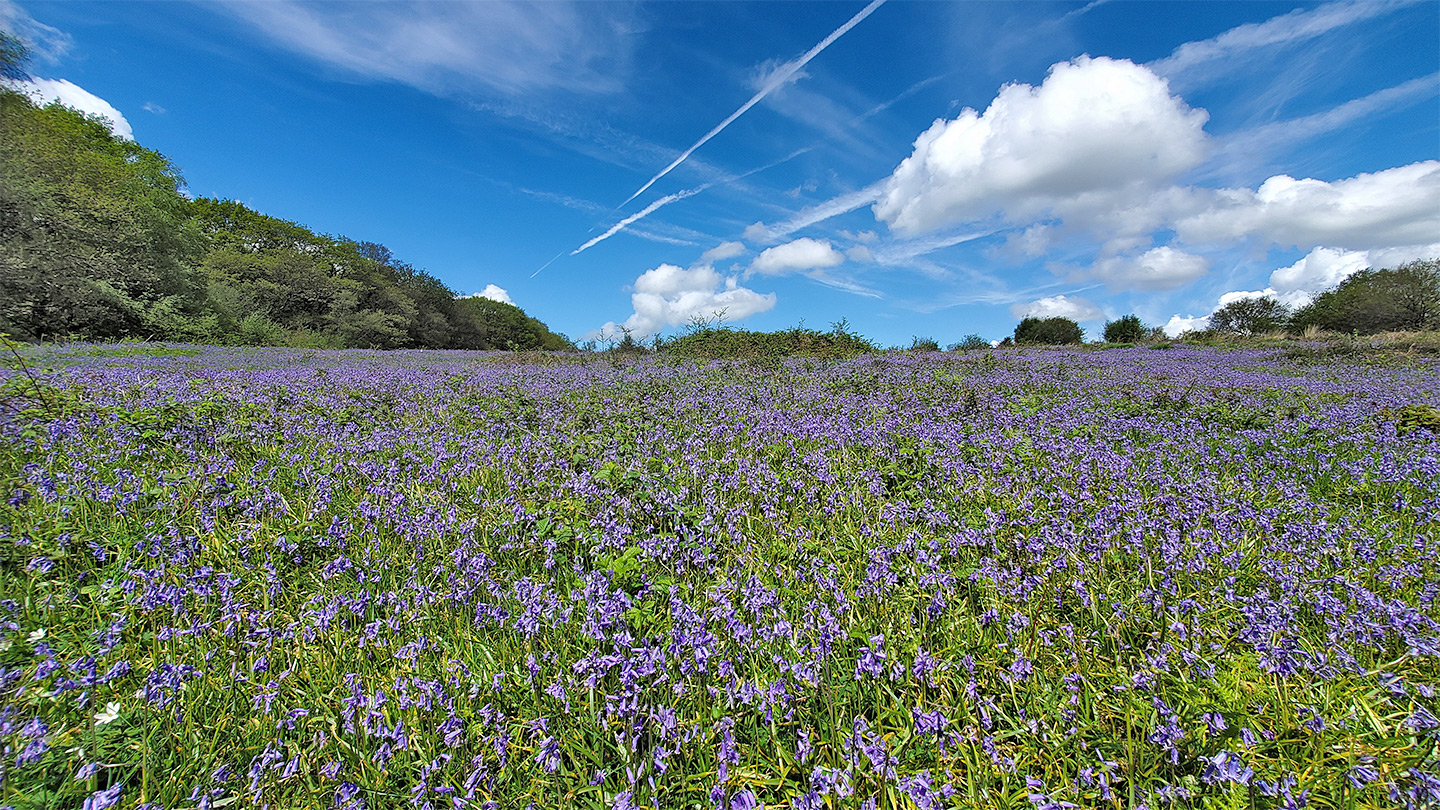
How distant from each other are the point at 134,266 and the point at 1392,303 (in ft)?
252

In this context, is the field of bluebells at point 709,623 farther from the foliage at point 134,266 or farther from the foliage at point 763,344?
the foliage at point 134,266

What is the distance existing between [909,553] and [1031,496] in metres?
1.40

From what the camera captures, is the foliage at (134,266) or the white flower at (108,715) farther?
the foliage at (134,266)

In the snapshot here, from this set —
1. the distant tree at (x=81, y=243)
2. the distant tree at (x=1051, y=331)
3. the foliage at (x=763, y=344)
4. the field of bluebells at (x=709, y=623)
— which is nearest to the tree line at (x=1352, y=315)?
the distant tree at (x=1051, y=331)

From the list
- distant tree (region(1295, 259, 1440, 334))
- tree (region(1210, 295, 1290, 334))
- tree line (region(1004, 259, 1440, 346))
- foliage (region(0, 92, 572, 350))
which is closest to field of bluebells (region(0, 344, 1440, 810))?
foliage (region(0, 92, 572, 350))

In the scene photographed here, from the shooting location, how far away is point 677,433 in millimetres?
5805

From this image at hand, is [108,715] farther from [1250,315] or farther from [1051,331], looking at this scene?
[1250,315]

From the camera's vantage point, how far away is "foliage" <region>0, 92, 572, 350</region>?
21.0 m

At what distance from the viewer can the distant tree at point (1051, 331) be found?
4100cm

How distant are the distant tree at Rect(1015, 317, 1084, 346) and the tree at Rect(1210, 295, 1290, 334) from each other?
58.0 feet

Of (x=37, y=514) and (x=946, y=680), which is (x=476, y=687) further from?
(x=37, y=514)

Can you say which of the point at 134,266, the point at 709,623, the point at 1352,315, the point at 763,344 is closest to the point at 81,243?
the point at 134,266

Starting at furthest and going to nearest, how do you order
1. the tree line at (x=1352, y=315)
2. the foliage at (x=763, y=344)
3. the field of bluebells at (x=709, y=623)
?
the tree line at (x=1352, y=315), the foliage at (x=763, y=344), the field of bluebells at (x=709, y=623)

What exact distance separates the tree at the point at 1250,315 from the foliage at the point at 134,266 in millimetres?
62456
